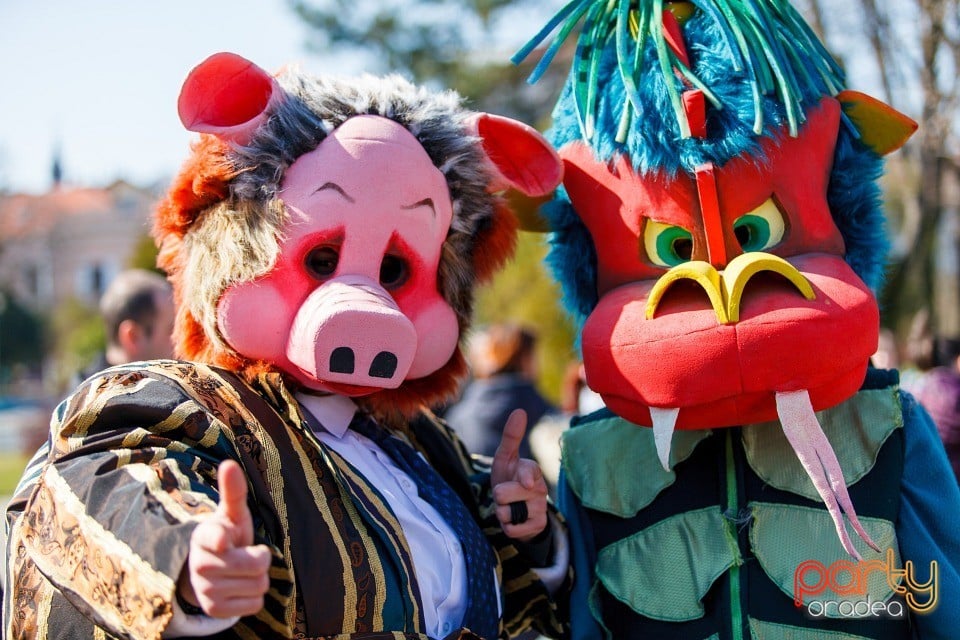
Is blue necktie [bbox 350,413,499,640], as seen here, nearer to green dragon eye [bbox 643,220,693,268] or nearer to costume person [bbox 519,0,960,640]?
costume person [bbox 519,0,960,640]

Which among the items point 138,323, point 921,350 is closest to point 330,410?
point 138,323

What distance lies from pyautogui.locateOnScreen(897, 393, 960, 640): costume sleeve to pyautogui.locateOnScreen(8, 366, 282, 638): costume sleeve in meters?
1.39

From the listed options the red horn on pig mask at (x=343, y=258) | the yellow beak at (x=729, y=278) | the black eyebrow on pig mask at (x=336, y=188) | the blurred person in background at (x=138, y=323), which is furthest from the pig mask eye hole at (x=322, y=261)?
the blurred person in background at (x=138, y=323)

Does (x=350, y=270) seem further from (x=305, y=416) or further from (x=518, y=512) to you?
(x=518, y=512)

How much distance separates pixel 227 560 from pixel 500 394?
320 cm

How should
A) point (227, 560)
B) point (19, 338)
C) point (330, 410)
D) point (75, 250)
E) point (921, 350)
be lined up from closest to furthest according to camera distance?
1. point (227, 560)
2. point (330, 410)
3. point (921, 350)
4. point (19, 338)
5. point (75, 250)

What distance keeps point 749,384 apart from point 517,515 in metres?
0.58

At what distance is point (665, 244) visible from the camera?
214 centimetres

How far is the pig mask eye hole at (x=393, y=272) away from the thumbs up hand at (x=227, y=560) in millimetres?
722

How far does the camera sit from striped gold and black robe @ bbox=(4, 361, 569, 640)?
1.44 m

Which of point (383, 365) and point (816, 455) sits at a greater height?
point (383, 365)

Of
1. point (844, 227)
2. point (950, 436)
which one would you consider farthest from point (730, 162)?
point (950, 436)

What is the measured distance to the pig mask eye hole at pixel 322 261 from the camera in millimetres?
1915

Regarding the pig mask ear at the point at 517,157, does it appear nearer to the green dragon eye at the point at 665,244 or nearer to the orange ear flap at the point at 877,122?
the green dragon eye at the point at 665,244
